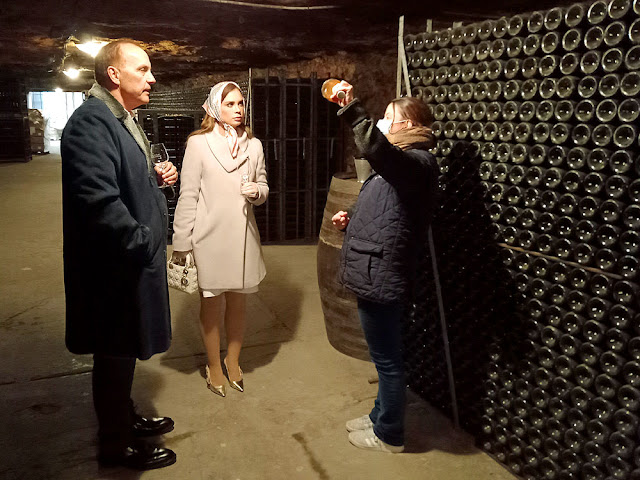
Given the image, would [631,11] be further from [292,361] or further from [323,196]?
[323,196]

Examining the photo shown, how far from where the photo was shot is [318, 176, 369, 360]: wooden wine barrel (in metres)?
3.27

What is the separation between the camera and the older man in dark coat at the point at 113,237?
1842mm

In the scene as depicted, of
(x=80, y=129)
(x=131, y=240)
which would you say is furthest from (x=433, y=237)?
(x=80, y=129)

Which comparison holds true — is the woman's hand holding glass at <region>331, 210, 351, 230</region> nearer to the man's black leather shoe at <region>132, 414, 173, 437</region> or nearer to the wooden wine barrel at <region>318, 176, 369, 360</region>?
the wooden wine barrel at <region>318, 176, 369, 360</region>

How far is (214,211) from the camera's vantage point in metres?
2.73

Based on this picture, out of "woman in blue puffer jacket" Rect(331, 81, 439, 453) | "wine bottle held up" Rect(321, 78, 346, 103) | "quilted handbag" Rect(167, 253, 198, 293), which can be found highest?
"wine bottle held up" Rect(321, 78, 346, 103)

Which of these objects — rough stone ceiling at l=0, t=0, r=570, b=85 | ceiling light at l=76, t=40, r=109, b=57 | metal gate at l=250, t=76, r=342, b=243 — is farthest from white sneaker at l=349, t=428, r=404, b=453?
ceiling light at l=76, t=40, r=109, b=57

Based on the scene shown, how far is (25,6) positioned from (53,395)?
299 centimetres

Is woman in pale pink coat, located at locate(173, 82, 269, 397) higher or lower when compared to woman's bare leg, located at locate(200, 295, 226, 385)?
higher

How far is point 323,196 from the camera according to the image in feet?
22.1

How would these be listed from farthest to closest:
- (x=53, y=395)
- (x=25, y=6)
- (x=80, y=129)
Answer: (x=25, y=6)
(x=53, y=395)
(x=80, y=129)

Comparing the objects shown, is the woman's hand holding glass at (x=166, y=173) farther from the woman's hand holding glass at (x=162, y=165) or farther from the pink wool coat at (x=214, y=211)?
the pink wool coat at (x=214, y=211)

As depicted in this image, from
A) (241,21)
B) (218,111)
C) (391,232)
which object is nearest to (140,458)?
(391,232)

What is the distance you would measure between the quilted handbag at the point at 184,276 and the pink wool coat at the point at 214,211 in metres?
0.05
